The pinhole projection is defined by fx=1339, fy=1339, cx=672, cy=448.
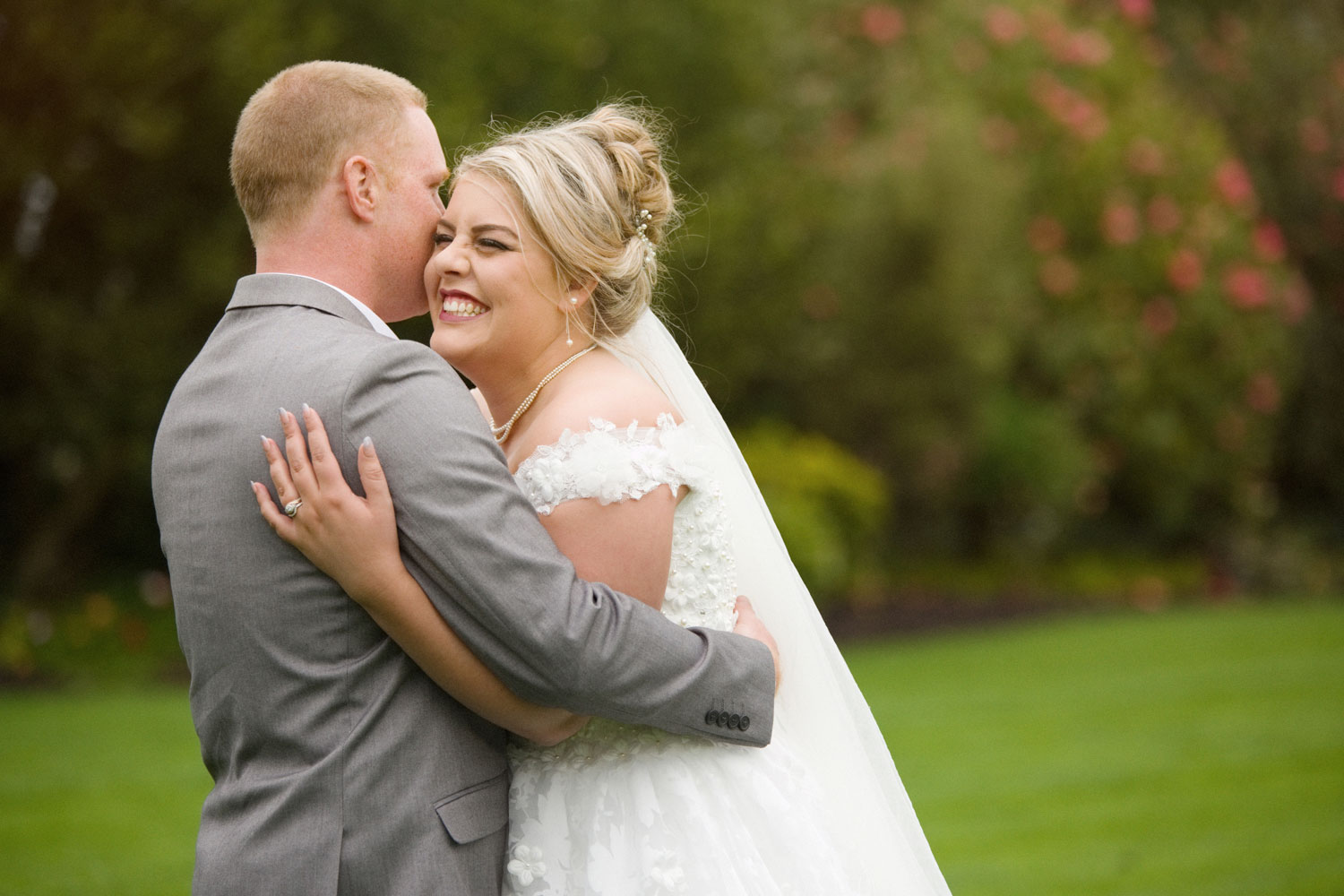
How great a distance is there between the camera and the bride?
2629 mm

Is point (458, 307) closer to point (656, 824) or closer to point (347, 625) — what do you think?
point (347, 625)

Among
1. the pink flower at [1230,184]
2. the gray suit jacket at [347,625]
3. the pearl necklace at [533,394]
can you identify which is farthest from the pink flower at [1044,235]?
the gray suit jacket at [347,625]

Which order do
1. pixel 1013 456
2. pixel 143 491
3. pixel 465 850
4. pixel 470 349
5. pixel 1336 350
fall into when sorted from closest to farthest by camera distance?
pixel 465 850, pixel 470 349, pixel 143 491, pixel 1013 456, pixel 1336 350

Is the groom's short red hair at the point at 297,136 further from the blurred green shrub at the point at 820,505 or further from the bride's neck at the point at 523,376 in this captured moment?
the blurred green shrub at the point at 820,505

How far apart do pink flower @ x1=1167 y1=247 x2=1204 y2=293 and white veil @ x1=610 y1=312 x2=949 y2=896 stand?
1475 cm

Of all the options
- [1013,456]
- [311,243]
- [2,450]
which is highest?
[311,243]

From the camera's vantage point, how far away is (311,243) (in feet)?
8.46

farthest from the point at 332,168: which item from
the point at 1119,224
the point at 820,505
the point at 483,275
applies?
the point at 1119,224

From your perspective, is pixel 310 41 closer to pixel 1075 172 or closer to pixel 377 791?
A: pixel 377 791

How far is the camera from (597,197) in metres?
2.88

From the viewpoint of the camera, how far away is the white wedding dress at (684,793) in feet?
8.68

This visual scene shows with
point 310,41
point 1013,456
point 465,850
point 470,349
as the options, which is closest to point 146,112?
point 310,41

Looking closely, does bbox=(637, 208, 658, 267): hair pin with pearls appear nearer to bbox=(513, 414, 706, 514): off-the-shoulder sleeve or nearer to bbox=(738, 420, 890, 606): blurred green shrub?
bbox=(513, 414, 706, 514): off-the-shoulder sleeve

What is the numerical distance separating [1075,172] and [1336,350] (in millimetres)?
6526
